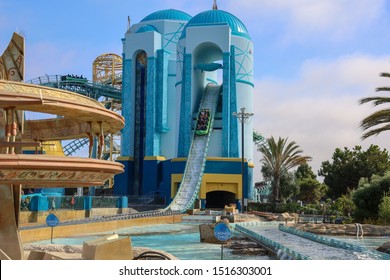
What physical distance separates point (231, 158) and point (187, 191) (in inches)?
233

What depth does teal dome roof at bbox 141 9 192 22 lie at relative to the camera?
62656mm

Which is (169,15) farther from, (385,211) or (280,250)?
(280,250)

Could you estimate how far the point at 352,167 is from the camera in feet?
225

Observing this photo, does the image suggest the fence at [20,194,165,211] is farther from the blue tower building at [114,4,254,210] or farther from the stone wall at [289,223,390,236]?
the stone wall at [289,223,390,236]

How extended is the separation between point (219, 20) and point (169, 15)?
359 inches

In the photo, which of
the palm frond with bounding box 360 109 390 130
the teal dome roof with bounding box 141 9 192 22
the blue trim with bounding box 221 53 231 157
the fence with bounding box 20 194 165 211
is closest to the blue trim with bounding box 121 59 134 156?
the teal dome roof with bounding box 141 9 192 22

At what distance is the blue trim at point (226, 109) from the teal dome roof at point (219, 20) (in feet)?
15.5

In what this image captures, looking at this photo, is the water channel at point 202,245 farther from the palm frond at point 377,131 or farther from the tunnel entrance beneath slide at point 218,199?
the tunnel entrance beneath slide at point 218,199

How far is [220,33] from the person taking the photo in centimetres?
5388

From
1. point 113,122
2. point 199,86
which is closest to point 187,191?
point 199,86

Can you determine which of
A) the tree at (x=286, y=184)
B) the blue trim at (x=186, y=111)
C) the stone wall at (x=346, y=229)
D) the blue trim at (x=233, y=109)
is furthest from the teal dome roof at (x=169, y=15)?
the stone wall at (x=346, y=229)

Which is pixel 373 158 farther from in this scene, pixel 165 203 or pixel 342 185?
pixel 165 203

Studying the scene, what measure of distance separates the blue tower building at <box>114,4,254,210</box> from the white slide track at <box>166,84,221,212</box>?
0.10 metres

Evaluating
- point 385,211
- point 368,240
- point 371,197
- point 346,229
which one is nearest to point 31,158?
point 368,240
